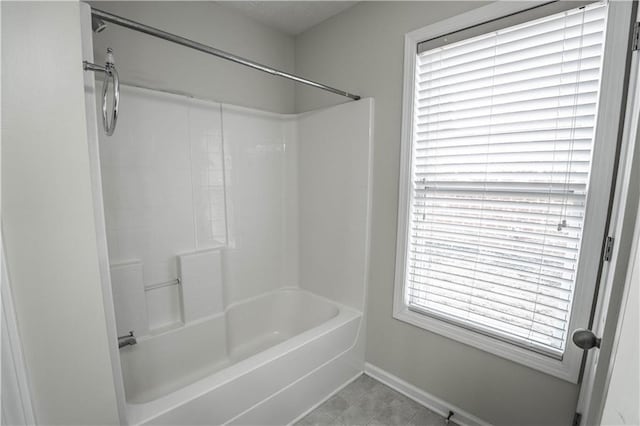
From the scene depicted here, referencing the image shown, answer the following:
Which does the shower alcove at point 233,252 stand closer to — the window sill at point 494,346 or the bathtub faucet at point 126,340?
the bathtub faucet at point 126,340

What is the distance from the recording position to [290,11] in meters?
2.02

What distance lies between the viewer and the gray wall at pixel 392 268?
1395 mm

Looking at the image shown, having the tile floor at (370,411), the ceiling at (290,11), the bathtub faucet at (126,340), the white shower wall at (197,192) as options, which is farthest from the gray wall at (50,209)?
the ceiling at (290,11)

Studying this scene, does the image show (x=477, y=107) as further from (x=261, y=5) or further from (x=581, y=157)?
(x=261, y=5)

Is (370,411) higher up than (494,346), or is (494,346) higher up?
(494,346)

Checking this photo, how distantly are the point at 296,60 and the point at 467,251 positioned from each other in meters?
2.08

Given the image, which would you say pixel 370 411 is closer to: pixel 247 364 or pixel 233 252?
pixel 247 364

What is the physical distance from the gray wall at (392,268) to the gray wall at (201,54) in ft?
1.19

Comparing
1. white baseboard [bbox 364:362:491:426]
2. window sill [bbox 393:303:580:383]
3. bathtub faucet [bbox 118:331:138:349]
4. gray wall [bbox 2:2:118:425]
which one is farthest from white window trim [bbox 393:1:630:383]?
bathtub faucet [bbox 118:331:138:349]

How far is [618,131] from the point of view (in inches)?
42.2

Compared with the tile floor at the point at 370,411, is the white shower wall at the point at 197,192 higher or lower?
higher

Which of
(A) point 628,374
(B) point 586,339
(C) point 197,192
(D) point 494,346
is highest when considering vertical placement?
(C) point 197,192

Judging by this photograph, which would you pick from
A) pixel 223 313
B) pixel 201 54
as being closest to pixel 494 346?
pixel 223 313

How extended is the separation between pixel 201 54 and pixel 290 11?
0.73 meters
